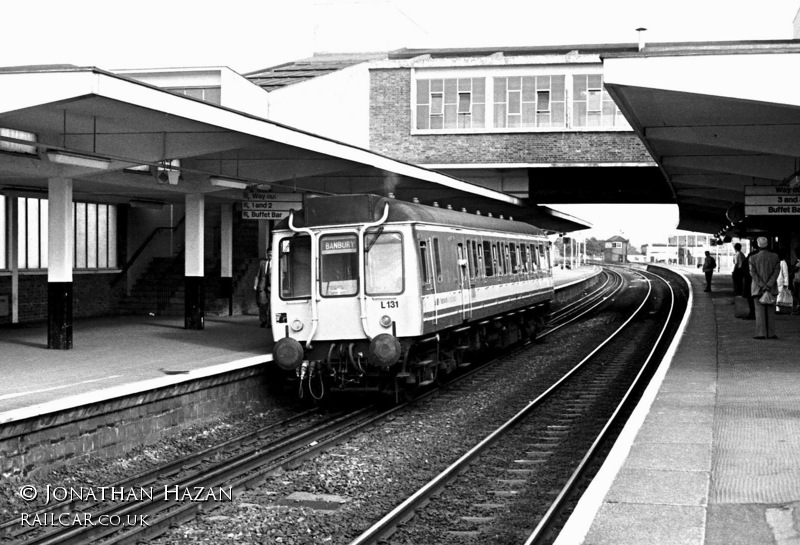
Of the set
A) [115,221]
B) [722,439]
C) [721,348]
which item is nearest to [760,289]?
[721,348]

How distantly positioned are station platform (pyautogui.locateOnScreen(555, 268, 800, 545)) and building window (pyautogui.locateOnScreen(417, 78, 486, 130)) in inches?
684

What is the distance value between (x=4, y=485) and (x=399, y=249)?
577 centimetres

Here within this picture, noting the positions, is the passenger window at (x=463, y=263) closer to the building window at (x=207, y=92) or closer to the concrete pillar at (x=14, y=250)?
the concrete pillar at (x=14, y=250)

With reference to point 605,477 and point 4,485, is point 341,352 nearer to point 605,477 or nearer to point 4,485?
point 4,485

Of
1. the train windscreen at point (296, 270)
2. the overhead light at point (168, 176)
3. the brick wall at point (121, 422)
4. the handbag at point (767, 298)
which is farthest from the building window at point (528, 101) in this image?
the brick wall at point (121, 422)

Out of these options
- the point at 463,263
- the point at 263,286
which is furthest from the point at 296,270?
the point at 263,286

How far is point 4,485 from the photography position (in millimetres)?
8773

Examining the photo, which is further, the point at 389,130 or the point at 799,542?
the point at 389,130

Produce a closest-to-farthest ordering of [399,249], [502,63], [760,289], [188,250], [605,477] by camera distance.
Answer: [605,477] < [399,249] < [760,289] < [188,250] < [502,63]

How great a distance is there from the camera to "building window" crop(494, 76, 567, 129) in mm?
29812

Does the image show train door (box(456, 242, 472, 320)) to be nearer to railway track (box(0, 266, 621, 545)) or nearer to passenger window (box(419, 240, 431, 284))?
passenger window (box(419, 240, 431, 284))

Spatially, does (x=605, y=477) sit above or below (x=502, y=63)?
below

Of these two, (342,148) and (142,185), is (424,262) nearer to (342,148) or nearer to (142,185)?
(342,148)

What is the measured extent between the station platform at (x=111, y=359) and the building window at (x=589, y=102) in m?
13.4
